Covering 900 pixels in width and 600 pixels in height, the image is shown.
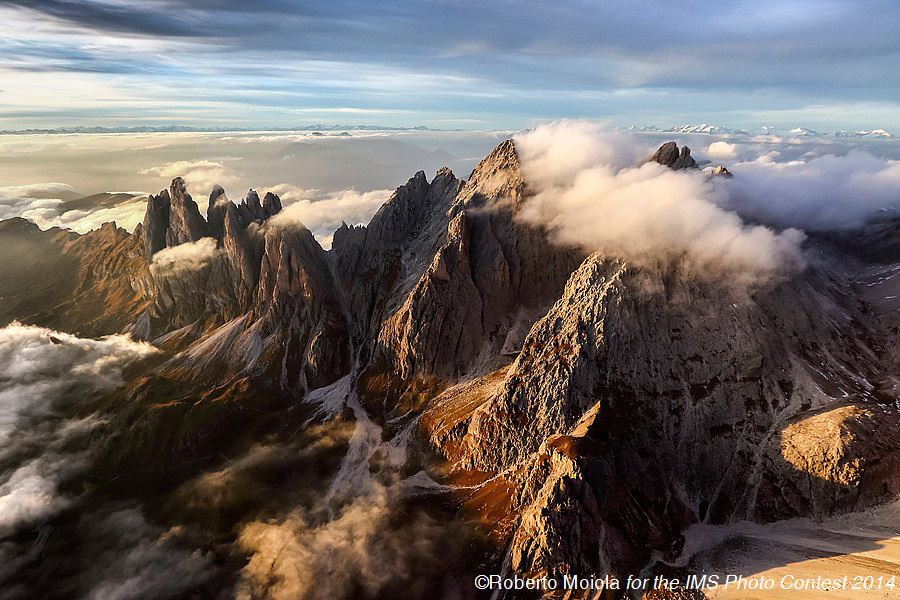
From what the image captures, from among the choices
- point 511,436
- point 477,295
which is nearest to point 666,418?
point 511,436

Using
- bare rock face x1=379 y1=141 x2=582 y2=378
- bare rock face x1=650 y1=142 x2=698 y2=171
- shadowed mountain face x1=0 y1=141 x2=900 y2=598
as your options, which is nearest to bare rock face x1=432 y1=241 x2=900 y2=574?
shadowed mountain face x1=0 y1=141 x2=900 y2=598

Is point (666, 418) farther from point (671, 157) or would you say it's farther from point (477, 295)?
point (671, 157)

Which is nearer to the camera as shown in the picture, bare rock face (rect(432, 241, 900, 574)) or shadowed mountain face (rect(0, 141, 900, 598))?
bare rock face (rect(432, 241, 900, 574))

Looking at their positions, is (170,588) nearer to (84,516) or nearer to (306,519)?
(306,519)

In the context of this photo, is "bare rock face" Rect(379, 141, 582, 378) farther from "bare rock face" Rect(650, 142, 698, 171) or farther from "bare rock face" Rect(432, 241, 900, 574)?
"bare rock face" Rect(650, 142, 698, 171)

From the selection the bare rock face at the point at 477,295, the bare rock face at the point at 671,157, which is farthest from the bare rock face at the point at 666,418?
the bare rock face at the point at 671,157
